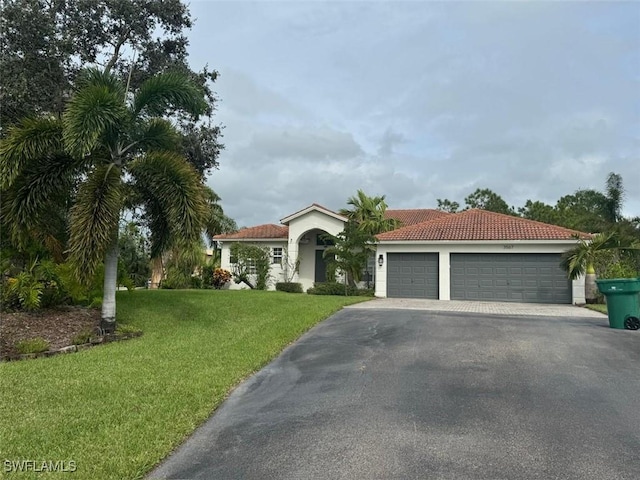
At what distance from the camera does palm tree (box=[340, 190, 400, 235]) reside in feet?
86.0

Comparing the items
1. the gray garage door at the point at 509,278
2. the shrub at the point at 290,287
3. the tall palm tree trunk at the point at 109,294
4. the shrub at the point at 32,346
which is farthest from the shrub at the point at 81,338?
the shrub at the point at 290,287

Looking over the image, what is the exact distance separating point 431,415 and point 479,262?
16899 mm

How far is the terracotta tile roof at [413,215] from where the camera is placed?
3102 centimetres

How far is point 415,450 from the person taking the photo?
443 centimetres

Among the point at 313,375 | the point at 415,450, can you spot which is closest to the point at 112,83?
the point at 313,375

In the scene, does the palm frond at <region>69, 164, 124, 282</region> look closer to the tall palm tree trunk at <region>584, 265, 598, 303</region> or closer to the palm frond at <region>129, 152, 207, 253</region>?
the palm frond at <region>129, 152, 207, 253</region>

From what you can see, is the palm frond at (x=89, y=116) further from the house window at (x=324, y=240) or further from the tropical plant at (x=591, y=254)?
the tropical plant at (x=591, y=254)

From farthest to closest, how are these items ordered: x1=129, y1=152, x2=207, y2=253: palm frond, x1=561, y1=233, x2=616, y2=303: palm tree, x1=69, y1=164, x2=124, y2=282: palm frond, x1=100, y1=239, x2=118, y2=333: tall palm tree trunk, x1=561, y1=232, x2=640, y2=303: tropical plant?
x1=561, y1=233, x2=616, y2=303: palm tree < x1=561, y1=232, x2=640, y2=303: tropical plant < x1=100, y1=239, x2=118, y2=333: tall palm tree trunk < x1=129, y1=152, x2=207, y2=253: palm frond < x1=69, y1=164, x2=124, y2=282: palm frond

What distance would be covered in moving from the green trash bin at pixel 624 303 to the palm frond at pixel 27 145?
43.8 feet

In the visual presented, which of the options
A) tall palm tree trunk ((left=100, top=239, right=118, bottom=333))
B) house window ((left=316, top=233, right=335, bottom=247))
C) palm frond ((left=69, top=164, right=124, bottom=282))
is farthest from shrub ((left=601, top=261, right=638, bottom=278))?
palm frond ((left=69, top=164, right=124, bottom=282))

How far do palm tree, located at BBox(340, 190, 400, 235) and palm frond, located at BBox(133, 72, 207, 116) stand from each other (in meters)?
15.5

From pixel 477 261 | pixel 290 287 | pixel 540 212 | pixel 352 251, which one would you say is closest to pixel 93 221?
pixel 352 251

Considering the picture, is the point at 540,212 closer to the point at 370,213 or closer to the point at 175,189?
the point at 370,213

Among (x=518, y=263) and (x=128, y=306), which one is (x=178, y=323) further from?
(x=518, y=263)
